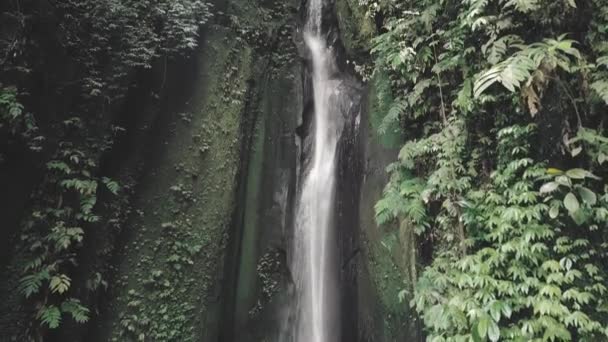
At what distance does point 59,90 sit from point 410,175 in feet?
15.9

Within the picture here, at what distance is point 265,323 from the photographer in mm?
6559

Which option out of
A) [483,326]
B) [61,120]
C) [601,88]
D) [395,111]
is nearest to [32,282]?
[61,120]

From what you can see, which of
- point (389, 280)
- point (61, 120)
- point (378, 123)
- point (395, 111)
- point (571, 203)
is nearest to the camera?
point (571, 203)

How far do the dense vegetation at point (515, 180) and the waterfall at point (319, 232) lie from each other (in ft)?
9.01

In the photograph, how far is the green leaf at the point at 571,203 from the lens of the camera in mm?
3293

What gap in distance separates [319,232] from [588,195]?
16.2 feet

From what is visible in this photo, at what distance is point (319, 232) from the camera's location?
755 centimetres

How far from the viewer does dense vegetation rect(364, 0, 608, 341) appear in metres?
3.45

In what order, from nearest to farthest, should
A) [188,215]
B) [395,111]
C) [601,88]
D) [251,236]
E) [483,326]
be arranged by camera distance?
[601,88], [483,326], [395,111], [188,215], [251,236]

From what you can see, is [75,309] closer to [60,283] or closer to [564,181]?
[60,283]

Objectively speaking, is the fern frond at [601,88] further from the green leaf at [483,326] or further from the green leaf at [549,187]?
the green leaf at [483,326]

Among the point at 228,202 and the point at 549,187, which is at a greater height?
the point at 228,202

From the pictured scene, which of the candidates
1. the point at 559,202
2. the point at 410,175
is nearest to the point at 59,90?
the point at 410,175

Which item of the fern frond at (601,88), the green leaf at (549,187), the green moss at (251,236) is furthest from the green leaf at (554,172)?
the green moss at (251,236)
